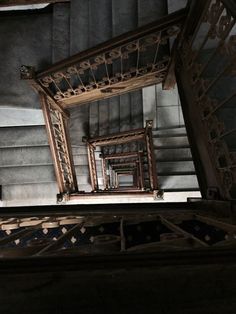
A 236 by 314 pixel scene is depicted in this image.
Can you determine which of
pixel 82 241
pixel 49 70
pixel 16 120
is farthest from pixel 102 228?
pixel 16 120

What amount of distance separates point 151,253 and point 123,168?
947cm

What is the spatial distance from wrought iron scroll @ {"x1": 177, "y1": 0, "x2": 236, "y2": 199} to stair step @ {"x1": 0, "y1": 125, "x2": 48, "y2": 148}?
4.12 m

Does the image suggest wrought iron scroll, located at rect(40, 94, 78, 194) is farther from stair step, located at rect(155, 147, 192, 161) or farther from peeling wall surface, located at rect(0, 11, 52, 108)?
stair step, located at rect(155, 147, 192, 161)

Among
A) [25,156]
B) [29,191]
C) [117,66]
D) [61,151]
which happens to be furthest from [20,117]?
[117,66]

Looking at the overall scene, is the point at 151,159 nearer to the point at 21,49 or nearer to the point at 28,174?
the point at 28,174

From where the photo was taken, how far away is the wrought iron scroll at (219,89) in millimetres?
2295

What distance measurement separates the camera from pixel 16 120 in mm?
6137

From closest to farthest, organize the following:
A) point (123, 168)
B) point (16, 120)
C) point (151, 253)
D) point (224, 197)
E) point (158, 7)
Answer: point (151, 253) → point (224, 197) → point (158, 7) → point (16, 120) → point (123, 168)

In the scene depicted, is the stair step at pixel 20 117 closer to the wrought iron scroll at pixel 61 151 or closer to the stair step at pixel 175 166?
the wrought iron scroll at pixel 61 151

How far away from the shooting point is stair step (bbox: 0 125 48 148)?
265 inches

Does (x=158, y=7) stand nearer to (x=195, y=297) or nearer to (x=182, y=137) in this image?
(x=182, y=137)

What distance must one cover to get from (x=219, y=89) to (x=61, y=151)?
3.08 metres

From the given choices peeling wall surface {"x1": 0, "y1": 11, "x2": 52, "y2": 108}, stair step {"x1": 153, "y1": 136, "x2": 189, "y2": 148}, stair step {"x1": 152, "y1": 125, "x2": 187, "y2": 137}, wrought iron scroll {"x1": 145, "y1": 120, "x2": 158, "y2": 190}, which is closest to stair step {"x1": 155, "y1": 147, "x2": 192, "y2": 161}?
stair step {"x1": 153, "y1": 136, "x2": 189, "y2": 148}

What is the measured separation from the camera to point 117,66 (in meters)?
4.48
